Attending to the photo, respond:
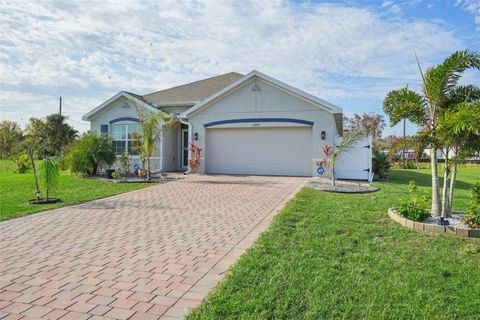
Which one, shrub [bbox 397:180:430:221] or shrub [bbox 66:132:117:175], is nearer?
shrub [bbox 397:180:430:221]

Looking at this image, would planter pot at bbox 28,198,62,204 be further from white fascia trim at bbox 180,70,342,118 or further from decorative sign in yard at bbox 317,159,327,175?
decorative sign in yard at bbox 317,159,327,175

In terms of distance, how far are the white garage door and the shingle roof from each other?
3.87m

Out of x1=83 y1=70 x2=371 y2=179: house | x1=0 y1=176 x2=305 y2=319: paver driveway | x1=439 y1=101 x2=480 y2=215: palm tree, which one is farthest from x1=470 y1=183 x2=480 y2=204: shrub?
x1=83 y1=70 x2=371 y2=179: house

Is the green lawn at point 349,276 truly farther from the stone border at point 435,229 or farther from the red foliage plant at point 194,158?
the red foliage plant at point 194,158

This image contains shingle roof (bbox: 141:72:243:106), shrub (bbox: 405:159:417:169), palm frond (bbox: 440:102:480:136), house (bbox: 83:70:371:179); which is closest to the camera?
palm frond (bbox: 440:102:480:136)

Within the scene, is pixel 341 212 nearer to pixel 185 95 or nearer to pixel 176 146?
pixel 176 146

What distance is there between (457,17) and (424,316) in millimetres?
10775

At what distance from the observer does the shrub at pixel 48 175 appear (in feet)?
30.6

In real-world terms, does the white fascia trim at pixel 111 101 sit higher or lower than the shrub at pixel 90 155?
higher

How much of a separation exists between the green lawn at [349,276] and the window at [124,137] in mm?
15245

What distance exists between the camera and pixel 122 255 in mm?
4914

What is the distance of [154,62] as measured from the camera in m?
15.9

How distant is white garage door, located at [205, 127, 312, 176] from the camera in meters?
16.7

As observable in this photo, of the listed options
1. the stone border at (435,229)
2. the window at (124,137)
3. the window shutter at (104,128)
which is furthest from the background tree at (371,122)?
the stone border at (435,229)
